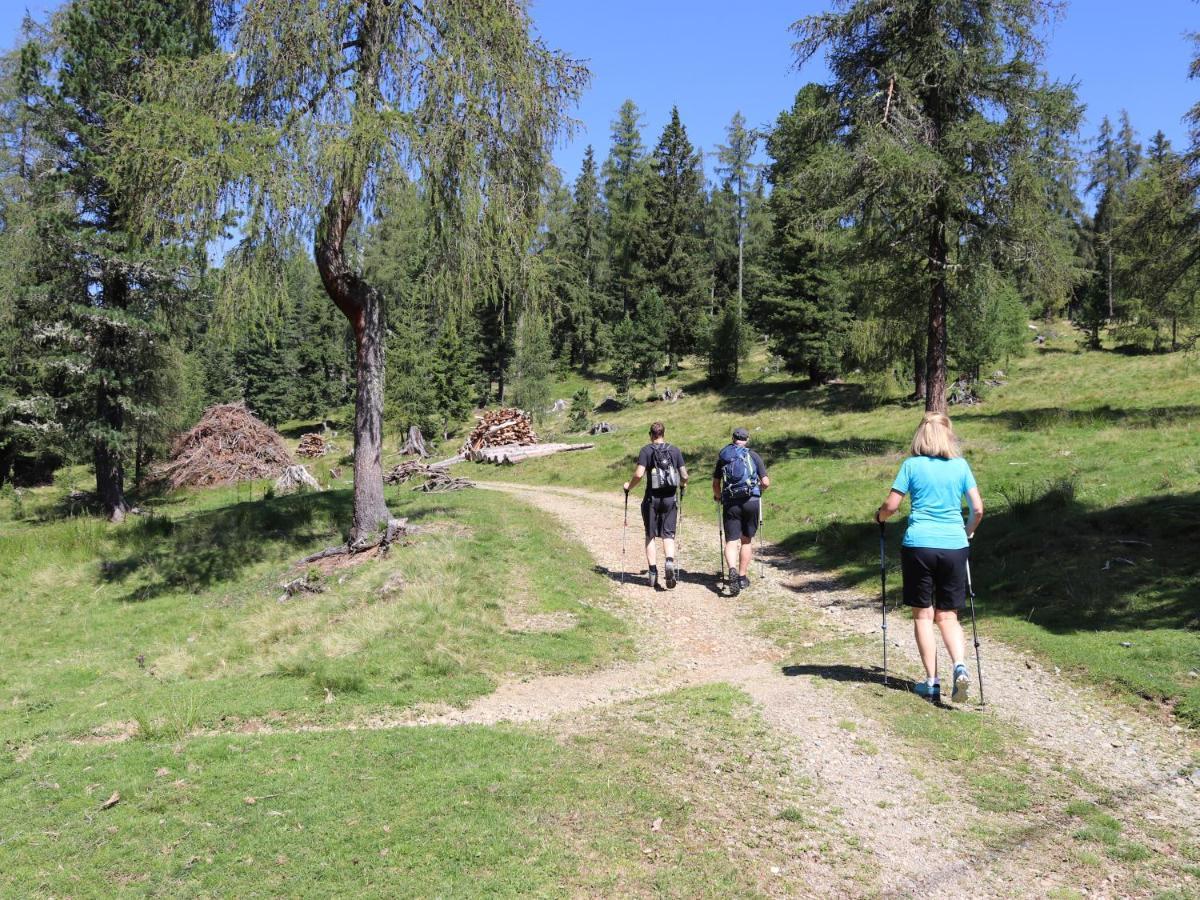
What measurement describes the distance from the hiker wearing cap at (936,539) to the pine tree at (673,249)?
167 feet

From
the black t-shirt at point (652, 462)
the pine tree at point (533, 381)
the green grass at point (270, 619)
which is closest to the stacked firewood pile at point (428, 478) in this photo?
the green grass at point (270, 619)

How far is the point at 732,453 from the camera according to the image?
10172 millimetres

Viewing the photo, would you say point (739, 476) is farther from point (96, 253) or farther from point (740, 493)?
point (96, 253)

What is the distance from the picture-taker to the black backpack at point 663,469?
33.9 feet

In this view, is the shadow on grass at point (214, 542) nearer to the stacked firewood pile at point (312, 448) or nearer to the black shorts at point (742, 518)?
the black shorts at point (742, 518)

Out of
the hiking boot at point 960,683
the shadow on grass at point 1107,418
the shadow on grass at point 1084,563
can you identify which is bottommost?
the hiking boot at point 960,683

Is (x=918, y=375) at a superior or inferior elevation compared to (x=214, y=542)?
superior

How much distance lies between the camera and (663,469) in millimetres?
10359

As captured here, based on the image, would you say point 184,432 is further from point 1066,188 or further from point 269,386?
point 269,386

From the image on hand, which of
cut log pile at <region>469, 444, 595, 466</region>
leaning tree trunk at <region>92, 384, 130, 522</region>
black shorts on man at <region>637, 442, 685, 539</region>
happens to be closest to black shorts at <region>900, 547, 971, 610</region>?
black shorts on man at <region>637, 442, 685, 539</region>

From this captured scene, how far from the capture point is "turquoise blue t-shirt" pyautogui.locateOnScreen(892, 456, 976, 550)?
19.7ft

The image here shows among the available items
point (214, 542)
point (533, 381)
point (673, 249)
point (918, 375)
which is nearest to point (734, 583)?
point (214, 542)

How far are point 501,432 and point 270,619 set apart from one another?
25.6 metres

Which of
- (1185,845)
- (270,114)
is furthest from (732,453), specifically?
(270,114)
